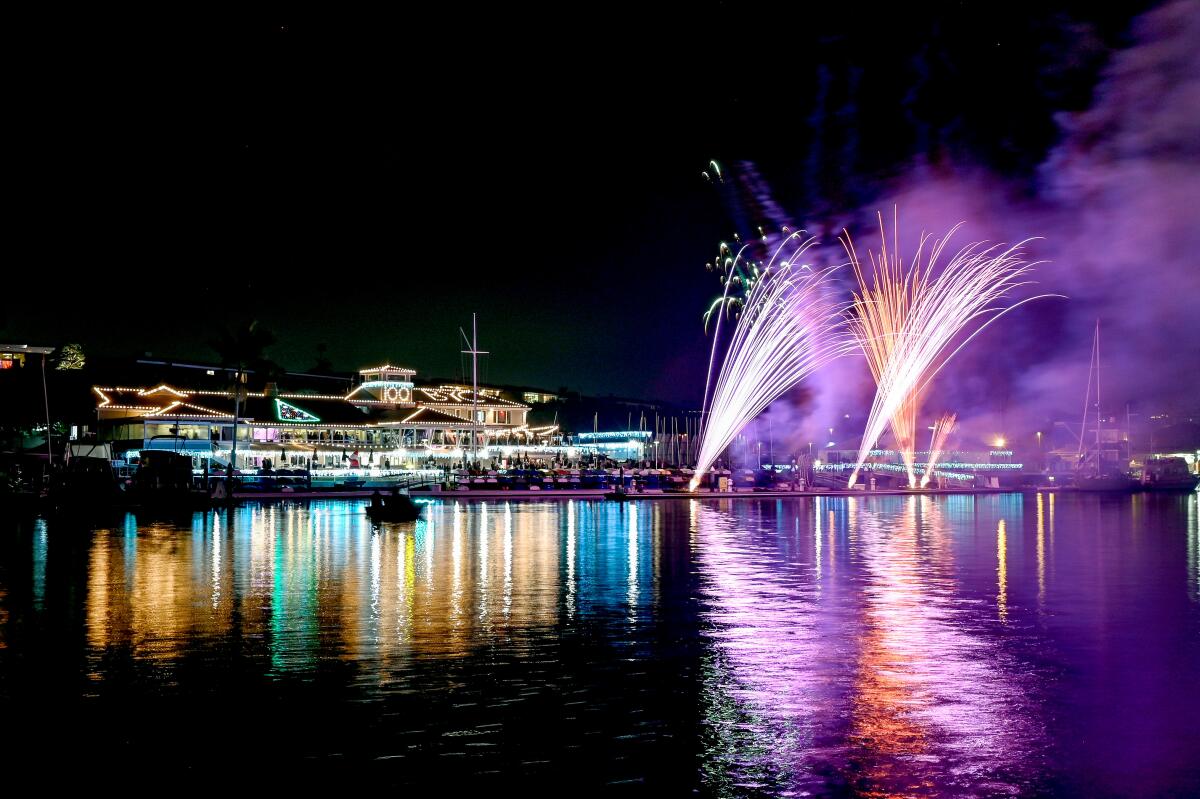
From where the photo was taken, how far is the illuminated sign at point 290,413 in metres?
81.9

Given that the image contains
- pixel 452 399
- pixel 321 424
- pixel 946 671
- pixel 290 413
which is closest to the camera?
pixel 946 671

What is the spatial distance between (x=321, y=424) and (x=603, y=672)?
73.6 meters

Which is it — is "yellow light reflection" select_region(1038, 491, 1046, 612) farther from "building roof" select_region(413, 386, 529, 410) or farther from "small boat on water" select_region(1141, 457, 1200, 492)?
"building roof" select_region(413, 386, 529, 410)

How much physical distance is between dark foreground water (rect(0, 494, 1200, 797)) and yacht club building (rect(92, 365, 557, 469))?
5004cm

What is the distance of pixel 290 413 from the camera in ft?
272

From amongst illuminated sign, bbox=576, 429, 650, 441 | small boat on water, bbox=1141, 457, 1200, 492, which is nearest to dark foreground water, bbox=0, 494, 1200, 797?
small boat on water, bbox=1141, 457, 1200, 492

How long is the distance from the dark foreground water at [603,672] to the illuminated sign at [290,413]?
56.2m

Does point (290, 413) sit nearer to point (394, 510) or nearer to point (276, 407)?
point (276, 407)

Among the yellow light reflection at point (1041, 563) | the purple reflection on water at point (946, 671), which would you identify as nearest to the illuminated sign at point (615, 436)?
the yellow light reflection at point (1041, 563)

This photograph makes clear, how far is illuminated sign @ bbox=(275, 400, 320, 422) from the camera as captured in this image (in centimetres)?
8192

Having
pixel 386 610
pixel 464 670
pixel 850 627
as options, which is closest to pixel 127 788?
pixel 464 670

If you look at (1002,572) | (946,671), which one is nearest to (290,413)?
(1002,572)

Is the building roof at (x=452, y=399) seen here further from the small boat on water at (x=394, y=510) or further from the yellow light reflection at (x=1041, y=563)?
the yellow light reflection at (x=1041, y=563)

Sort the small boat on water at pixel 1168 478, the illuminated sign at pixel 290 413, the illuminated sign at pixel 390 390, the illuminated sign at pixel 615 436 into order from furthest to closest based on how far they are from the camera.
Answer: the illuminated sign at pixel 615 436, the illuminated sign at pixel 390 390, the small boat on water at pixel 1168 478, the illuminated sign at pixel 290 413
